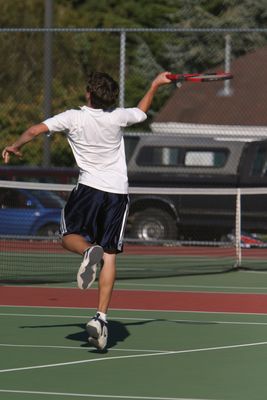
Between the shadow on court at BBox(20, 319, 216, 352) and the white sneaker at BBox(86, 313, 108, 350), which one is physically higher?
the white sneaker at BBox(86, 313, 108, 350)

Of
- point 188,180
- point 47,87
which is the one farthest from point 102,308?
point 188,180

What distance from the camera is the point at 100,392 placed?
A: 831 centimetres

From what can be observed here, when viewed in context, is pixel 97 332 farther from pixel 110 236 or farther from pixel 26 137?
pixel 26 137

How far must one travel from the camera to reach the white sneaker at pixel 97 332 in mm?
9641

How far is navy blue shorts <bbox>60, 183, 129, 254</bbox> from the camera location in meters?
10.1

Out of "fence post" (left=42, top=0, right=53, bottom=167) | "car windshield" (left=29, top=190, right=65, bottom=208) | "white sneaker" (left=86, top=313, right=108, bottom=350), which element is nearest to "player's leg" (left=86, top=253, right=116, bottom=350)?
"white sneaker" (left=86, top=313, right=108, bottom=350)

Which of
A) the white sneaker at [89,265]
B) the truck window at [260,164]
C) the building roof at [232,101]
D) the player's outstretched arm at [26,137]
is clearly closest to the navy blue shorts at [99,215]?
the white sneaker at [89,265]

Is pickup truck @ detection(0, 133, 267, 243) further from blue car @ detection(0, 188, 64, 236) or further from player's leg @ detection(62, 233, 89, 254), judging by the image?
player's leg @ detection(62, 233, 89, 254)

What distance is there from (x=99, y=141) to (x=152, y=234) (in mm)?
11005

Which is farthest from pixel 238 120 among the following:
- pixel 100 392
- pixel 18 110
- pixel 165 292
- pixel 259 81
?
pixel 100 392

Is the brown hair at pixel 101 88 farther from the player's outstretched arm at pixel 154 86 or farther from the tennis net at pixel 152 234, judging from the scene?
the tennis net at pixel 152 234

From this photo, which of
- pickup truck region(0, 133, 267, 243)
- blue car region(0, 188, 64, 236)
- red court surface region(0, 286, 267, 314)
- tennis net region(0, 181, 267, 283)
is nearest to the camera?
red court surface region(0, 286, 267, 314)

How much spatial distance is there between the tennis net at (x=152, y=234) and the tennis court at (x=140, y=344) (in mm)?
2114

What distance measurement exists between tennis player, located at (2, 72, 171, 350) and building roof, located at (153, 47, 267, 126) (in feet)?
93.7
